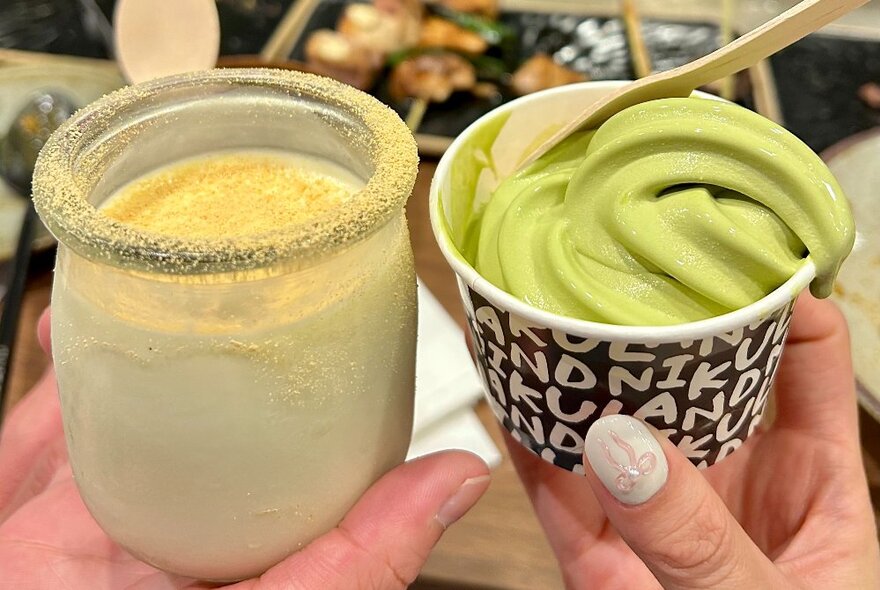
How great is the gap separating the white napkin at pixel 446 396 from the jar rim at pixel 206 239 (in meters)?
0.61

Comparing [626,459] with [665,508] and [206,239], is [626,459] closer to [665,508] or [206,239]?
[665,508]

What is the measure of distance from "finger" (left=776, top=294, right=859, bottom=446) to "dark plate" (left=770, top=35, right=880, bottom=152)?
1.10 metres

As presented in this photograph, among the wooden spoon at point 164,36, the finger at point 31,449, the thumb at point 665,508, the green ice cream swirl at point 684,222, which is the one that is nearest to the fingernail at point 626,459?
the thumb at point 665,508

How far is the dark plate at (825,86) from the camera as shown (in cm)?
208

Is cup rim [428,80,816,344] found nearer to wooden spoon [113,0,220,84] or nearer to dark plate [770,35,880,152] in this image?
wooden spoon [113,0,220,84]

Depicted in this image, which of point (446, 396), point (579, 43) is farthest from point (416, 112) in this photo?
point (446, 396)

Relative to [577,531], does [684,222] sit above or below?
above

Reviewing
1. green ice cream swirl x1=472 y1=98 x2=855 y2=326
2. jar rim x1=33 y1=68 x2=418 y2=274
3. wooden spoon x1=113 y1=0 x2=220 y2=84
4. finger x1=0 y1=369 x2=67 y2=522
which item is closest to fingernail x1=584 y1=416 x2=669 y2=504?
green ice cream swirl x1=472 y1=98 x2=855 y2=326

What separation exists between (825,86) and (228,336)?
218 centimetres

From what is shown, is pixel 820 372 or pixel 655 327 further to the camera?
pixel 820 372

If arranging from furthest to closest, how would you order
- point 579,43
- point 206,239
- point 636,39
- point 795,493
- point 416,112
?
1. point 579,43
2. point 636,39
3. point 416,112
4. point 795,493
5. point 206,239

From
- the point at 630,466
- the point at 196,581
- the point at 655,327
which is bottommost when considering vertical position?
the point at 196,581

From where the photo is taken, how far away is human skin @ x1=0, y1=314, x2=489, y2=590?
2.45 feet

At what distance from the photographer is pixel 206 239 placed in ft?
1.90
